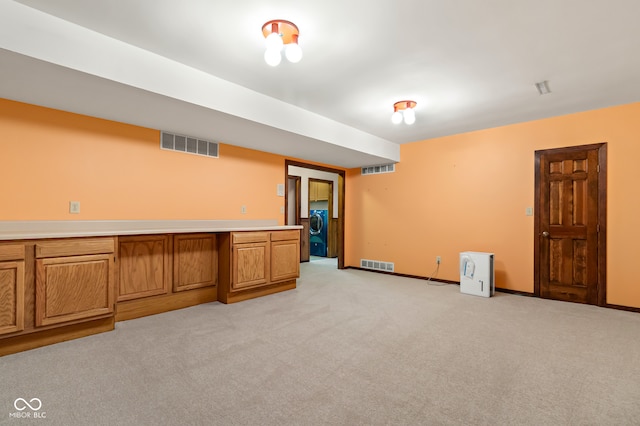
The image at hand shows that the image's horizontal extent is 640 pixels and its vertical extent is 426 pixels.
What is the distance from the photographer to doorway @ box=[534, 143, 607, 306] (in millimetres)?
3801

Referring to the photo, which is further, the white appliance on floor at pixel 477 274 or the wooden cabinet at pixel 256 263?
the white appliance on floor at pixel 477 274

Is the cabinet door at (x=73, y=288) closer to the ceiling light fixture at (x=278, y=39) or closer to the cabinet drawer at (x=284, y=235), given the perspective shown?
the cabinet drawer at (x=284, y=235)

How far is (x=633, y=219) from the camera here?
11.9 feet

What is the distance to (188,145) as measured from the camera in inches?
156

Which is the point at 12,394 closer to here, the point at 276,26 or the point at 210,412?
the point at 210,412

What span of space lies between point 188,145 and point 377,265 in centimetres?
399

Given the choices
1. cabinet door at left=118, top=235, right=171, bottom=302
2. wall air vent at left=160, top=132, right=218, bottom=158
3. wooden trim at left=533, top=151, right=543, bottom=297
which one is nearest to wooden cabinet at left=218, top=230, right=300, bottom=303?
cabinet door at left=118, top=235, right=171, bottom=302

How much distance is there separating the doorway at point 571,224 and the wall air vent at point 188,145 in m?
4.53

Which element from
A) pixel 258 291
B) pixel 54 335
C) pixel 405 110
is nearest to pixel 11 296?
pixel 54 335

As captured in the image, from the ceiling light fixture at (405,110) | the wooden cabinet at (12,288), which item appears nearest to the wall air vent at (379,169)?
the ceiling light fixture at (405,110)

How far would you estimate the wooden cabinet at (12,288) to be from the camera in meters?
2.26

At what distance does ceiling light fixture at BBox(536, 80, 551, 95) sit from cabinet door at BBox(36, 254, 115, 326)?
4.53 m

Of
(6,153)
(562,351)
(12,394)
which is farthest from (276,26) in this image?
(562,351)

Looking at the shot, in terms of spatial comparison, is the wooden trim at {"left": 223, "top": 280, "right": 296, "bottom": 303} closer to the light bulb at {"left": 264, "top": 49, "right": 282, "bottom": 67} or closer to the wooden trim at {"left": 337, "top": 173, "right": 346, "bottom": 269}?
the wooden trim at {"left": 337, "top": 173, "right": 346, "bottom": 269}
